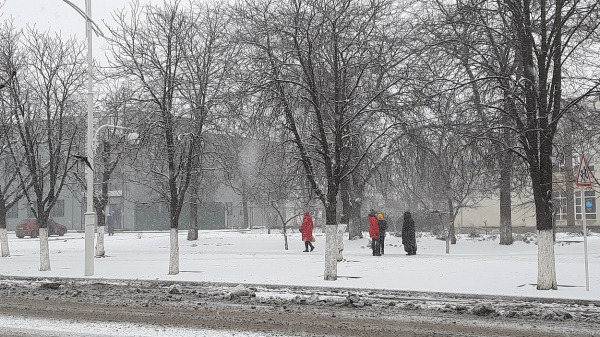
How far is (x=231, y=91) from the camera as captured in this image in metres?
16.6

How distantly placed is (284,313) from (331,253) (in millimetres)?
4862

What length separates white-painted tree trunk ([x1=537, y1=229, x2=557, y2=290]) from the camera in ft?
42.6

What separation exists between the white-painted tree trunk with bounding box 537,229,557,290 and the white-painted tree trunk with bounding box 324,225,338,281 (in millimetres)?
4768

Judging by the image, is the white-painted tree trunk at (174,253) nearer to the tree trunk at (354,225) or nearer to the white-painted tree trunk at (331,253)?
the white-painted tree trunk at (331,253)

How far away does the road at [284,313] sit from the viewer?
28.9ft

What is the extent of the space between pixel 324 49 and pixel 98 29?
272 inches

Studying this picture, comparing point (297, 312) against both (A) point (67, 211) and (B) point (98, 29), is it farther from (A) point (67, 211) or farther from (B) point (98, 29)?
(A) point (67, 211)

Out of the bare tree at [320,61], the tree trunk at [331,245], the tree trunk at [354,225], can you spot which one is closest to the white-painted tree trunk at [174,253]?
the bare tree at [320,61]

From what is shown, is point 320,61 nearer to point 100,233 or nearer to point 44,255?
point 44,255

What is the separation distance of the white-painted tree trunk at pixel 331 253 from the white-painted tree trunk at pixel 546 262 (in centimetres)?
477

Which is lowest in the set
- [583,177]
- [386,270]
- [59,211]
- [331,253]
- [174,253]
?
[386,270]

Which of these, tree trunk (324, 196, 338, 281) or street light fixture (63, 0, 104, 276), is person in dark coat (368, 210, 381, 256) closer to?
tree trunk (324, 196, 338, 281)

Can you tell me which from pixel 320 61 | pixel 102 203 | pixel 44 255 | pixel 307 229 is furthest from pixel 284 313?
pixel 102 203

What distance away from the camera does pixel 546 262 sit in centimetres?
1298
